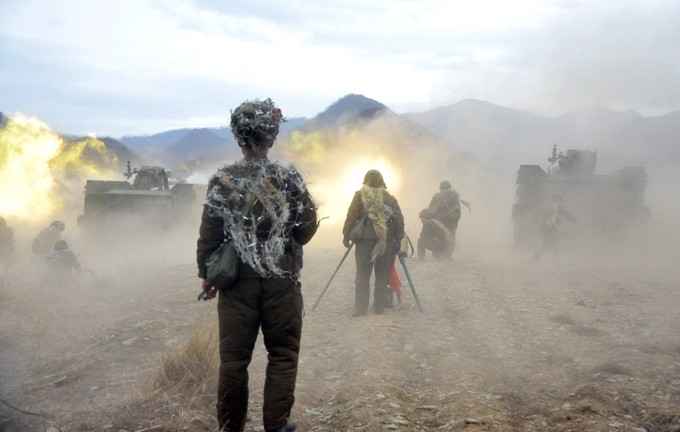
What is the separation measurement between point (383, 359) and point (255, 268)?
3.07m

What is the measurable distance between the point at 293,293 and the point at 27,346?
4710 millimetres

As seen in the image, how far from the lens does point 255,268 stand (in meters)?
4.03

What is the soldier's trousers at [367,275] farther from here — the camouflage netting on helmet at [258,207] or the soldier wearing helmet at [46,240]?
the soldier wearing helmet at [46,240]

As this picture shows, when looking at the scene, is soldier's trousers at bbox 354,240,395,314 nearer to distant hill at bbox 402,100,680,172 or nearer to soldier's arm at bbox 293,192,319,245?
soldier's arm at bbox 293,192,319,245

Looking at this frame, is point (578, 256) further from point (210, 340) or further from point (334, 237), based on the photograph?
point (210, 340)

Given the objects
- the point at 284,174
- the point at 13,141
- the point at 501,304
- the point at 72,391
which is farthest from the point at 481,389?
the point at 13,141

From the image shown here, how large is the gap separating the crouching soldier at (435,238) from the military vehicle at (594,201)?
11.0 ft

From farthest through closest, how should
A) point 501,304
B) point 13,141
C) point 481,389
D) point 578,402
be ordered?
Answer: point 13,141 < point 501,304 < point 481,389 < point 578,402

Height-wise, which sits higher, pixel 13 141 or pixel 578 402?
pixel 13 141

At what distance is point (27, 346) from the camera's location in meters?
7.42

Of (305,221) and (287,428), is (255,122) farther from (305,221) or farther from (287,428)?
(287,428)

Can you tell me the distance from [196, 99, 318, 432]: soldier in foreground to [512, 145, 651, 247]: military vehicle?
48.0 ft

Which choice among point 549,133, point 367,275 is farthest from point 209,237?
point 549,133

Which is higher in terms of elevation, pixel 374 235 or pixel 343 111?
pixel 343 111
